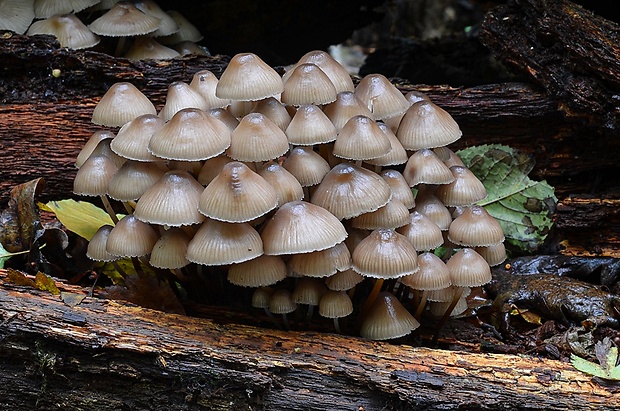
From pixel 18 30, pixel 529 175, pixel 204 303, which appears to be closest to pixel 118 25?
pixel 18 30

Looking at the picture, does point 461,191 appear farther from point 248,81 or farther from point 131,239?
point 131,239

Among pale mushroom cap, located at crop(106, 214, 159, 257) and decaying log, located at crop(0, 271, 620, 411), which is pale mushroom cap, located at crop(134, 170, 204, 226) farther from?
decaying log, located at crop(0, 271, 620, 411)

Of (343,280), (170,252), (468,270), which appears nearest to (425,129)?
(468,270)

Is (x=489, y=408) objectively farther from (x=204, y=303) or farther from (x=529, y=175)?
(x=529, y=175)

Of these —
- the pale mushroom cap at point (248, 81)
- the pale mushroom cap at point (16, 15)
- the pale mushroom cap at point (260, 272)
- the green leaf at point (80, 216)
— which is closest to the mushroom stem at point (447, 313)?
the pale mushroom cap at point (260, 272)

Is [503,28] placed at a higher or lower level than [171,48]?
higher

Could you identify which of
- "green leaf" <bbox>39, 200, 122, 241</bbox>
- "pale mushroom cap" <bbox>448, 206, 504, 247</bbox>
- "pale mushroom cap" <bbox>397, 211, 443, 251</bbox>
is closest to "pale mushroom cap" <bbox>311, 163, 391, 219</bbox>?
"pale mushroom cap" <bbox>397, 211, 443, 251</bbox>

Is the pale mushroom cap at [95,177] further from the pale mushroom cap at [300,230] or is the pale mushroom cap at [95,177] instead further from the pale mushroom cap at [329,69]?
the pale mushroom cap at [329,69]
